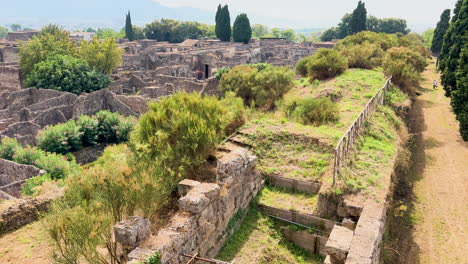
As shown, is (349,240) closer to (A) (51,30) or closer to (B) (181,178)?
(B) (181,178)

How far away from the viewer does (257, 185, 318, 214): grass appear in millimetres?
10258

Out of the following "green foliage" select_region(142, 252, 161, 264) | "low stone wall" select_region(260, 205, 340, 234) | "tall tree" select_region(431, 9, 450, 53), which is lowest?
"low stone wall" select_region(260, 205, 340, 234)

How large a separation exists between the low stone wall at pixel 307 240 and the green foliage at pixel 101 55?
31925 mm

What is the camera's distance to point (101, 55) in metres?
36.5

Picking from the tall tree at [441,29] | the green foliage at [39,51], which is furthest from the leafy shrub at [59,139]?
the tall tree at [441,29]

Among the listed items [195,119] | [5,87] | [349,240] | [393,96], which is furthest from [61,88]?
[349,240]

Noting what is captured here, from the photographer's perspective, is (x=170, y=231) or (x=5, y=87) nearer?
(x=170, y=231)

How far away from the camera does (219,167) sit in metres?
9.71

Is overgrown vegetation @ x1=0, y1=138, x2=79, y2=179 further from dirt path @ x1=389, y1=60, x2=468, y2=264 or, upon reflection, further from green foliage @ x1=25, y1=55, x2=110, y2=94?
green foliage @ x1=25, y1=55, x2=110, y2=94

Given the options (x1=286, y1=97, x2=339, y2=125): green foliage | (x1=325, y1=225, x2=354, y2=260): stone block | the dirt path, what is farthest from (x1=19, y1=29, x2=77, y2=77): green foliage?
(x1=325, y1=225, x2=354, y2=260): stone block

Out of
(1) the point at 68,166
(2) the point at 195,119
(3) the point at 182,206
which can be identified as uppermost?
(2) the point at 195,119

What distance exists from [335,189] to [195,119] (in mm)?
4530

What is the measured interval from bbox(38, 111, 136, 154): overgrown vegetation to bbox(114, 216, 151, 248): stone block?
13375mm

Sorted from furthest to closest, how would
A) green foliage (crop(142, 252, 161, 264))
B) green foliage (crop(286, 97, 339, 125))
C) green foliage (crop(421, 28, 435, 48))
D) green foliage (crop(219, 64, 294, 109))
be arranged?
green foliage (crop(421, 28, 435, 48))
green foliage (crop(219, 64, 294, 109))
green foliage (crop(286, 97, 339, 125))
green foliage (crop(142, 252, 161, 264))
